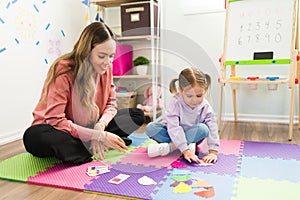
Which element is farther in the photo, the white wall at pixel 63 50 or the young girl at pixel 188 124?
the white wall at pixel 63 50

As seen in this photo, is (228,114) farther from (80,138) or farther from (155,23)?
(80,138)

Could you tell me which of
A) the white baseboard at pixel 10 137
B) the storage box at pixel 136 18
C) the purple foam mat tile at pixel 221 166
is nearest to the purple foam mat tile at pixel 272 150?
the purple foam mat tile at pixel 221 166

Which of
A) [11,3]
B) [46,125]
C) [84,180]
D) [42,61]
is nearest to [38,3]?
[11,3]

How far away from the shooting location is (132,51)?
7.51 ft

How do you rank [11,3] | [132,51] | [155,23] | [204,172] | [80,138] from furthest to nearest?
[132,51] → [155,23] → [11,3] → [80,138] → [204,172]

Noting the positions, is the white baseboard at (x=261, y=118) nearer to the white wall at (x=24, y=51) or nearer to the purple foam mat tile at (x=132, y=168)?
the purple foam mat tile at (x=132, y=168)

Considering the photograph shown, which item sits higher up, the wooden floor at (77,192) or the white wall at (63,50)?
the white wall at (63,50)

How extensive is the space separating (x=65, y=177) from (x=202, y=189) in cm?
52

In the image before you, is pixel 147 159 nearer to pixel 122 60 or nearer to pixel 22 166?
pixel 22 166

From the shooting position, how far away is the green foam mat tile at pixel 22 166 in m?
1.07

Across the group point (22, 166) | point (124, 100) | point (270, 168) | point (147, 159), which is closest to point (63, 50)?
point (124, 100)

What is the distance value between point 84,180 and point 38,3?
1342mm

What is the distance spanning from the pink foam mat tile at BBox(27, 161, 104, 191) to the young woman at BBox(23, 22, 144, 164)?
4 centimetres

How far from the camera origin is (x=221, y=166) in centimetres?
112
